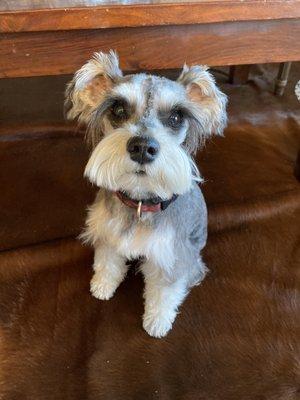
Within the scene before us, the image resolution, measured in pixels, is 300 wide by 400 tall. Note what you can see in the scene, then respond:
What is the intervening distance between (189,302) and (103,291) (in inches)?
11.3

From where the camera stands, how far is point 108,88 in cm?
119

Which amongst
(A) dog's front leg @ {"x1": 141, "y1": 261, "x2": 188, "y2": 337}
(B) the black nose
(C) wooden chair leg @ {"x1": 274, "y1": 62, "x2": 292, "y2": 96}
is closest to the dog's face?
(B) the black nose

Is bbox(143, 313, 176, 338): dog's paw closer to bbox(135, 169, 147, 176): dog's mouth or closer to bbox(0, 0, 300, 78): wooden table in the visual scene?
bbox(135, 169, 147, 176): dog's mouth

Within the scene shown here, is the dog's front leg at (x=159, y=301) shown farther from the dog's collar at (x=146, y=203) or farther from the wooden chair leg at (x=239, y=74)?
the wooden chair leg at (x=239, y=74)

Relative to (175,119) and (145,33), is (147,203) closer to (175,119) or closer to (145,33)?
(175,119)

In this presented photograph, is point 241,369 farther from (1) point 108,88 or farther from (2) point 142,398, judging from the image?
(1) point 108,88

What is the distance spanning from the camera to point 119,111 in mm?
1146

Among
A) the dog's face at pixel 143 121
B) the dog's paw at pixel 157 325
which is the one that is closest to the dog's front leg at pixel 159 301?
the dog's paw at pixel 157 325

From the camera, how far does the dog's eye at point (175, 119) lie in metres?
1.15

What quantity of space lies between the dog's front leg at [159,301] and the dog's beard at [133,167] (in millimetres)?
374

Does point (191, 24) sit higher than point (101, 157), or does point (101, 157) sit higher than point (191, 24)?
point (191, 24)

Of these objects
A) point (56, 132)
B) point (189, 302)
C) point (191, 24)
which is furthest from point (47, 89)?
point (189, 302)

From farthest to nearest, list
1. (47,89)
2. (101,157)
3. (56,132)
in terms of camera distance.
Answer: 1. (47,89)
2. (56,132)
3. (101,157)

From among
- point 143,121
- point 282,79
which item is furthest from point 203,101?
point 282,79
